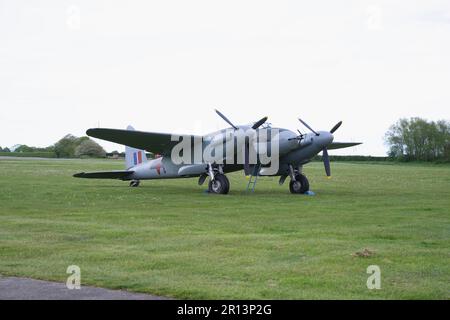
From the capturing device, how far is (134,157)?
28.4 metres

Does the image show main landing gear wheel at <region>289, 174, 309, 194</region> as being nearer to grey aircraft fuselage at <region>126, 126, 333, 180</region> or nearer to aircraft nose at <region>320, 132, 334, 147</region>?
grey aircraft fuselage at <region>126, 126, 333, 180</region>

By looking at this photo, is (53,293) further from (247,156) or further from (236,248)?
(247,156)

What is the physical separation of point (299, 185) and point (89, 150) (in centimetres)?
11978

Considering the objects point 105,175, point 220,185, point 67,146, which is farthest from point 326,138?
point 67,146

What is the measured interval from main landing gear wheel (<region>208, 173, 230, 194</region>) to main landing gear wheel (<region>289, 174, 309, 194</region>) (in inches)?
98.0

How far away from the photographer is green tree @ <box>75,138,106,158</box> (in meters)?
136

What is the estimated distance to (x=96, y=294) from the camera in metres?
6.50

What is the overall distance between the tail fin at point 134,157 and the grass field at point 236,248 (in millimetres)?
11465

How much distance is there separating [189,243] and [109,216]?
15.1ft

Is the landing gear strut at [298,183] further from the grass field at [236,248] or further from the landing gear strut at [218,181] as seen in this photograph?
the grass field at [236,248]

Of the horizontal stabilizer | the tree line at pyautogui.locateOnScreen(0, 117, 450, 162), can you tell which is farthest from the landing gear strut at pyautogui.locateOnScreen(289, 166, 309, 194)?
the tree line at pyautogui.locateOnScreen(0, 117, 450, 162)

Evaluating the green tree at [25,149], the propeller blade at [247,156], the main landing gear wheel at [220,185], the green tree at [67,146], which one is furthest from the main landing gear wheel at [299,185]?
the green tree at [25,149]

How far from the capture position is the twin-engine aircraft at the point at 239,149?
2248 centimetres
